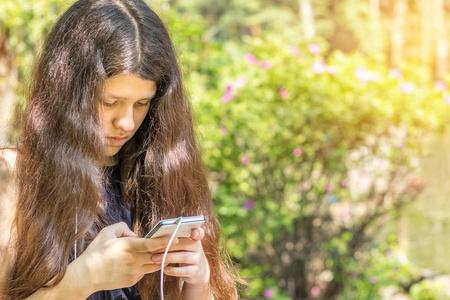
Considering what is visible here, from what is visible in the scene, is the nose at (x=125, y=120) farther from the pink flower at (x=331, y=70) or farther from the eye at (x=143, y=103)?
the pink flower at (x=331, y=70)

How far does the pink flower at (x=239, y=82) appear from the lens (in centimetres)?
308

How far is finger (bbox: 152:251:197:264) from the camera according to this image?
1.13 metres

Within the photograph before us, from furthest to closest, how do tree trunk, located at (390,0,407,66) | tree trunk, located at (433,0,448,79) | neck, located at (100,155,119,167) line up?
1. tree trunk, located at (390,0,407,66)
2. tree trunk, located at (433,0,448,79)
3. neck, located at (100,155,119,167)

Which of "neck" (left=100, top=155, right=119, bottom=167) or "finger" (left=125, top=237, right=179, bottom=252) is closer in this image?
"finger" (left=125, top=237, right=179, bottom=252)

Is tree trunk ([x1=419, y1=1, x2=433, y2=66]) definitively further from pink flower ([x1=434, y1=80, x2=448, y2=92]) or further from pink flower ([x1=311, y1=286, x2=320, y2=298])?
pink flower ([x1=311, y1=286, x2=320, y2=298])

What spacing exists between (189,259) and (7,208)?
0.40 m

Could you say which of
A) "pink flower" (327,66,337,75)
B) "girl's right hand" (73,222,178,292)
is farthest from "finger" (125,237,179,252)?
"pink flower" (327,66,337,75)

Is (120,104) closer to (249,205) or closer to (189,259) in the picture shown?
(189,259)

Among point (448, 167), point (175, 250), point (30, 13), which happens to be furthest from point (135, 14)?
point (448, 167)

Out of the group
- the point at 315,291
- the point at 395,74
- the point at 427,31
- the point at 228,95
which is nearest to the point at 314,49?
the point at 395,74

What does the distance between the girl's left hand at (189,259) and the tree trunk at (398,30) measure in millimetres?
9563

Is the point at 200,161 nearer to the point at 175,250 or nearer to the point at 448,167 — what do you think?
the point at 175,250

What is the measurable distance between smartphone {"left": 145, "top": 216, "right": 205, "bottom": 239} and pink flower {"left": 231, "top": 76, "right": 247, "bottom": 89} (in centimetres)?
204

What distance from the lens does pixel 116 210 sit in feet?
4.58
